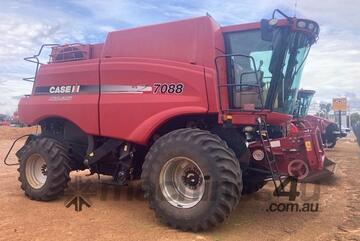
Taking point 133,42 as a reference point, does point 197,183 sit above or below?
below

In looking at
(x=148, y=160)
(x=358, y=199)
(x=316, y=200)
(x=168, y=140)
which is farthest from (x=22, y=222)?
(x=358, y=199)

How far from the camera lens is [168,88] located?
665 cm

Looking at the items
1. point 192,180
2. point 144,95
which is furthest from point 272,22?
point 192,180

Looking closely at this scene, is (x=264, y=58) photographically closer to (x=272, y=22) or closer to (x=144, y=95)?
(x=272, y=22)

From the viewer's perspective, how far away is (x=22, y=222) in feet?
20.3

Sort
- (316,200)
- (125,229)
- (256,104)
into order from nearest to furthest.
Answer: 1. (125,229)
2. (256,104)
3. (316,200)

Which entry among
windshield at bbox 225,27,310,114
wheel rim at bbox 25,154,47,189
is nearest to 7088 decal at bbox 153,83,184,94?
windshield at bbox 225,27,310,114

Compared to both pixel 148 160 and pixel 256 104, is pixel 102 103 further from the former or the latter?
pixel 256 104

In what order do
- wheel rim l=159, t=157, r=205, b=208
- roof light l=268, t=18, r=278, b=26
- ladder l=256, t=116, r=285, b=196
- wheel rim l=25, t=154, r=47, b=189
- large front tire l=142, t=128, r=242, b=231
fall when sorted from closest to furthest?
1. large front tire l=142, t=128, r=242, b=231
2. wheel rim l=159, t=157, r=205, b=208
3. roof light l=268, t=18, r=278, b=26
4. ladder l=256, t=116, r=285, b=196
5. wheel rim l=25, t=154, r=47, b=189

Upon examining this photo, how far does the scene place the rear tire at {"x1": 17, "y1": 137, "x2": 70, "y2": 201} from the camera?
7676 mm

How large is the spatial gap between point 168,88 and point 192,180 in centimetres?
144

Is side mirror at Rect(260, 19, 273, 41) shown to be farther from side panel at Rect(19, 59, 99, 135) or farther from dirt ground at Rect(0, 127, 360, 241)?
side panel at Rect(19, 59, 99, 135)

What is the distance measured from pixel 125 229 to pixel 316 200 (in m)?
3.93

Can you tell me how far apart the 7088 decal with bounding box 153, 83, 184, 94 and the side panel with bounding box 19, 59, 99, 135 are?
130 cm
